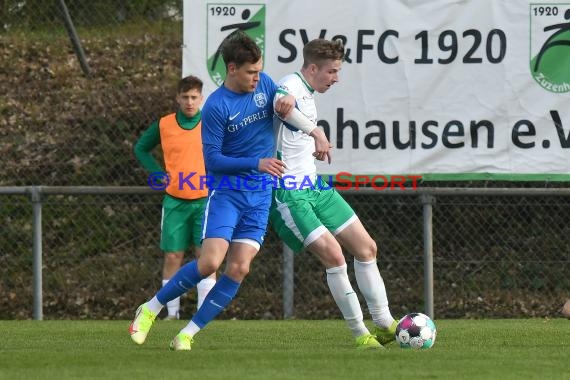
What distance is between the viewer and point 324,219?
8.07m

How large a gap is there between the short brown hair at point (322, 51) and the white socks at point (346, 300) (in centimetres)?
135

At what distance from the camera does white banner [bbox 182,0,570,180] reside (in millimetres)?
11711

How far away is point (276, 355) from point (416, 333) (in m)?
1.08

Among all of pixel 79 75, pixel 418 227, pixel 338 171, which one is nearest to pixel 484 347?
pixel 338 171

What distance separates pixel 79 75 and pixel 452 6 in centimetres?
507

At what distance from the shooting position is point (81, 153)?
13656 mm

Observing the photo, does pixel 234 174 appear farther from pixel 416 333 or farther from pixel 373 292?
pixel 416 333

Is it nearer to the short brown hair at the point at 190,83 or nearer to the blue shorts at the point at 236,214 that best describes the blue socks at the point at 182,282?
the blue shorts at the point at 236,214

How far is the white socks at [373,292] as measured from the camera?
8125 millimetres

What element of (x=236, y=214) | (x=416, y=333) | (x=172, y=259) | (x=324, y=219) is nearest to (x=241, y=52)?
(x=236, y=214)

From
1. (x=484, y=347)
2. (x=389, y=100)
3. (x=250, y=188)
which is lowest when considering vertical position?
(x=484, y=347)

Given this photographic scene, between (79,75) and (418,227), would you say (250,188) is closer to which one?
(418,227)

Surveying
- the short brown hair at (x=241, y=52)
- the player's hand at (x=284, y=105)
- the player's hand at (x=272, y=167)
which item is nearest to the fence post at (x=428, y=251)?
the player's hand at (x=284, y=105)

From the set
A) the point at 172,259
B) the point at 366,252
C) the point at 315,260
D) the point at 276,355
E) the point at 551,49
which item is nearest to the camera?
the point at 276,355
